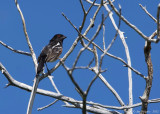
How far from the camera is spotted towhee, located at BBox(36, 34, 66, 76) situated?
5910 millimetres

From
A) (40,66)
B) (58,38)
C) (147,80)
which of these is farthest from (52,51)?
(147,80)

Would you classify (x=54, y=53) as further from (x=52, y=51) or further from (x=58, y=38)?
(x=58, y=38)

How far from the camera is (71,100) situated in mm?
3930

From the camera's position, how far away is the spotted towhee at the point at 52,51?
19.4 ft

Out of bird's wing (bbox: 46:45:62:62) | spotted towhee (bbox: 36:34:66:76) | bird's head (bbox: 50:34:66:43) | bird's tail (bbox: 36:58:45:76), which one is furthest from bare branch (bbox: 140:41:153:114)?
bird's head (bbox: 50:34:66:43)

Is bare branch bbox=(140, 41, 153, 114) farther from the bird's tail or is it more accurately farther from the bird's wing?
the bird's wing

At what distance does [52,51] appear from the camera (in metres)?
6.47

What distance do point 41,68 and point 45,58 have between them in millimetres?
802

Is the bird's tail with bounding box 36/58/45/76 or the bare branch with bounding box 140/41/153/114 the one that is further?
the bird's tail with bounding box 36/58/45/76

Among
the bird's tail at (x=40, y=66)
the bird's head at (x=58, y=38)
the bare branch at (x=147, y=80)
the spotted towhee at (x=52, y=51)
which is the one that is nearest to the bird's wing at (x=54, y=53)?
the spotted towhee at (x=52, y=51)

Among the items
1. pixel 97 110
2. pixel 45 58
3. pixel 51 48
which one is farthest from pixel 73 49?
pixel 51 48

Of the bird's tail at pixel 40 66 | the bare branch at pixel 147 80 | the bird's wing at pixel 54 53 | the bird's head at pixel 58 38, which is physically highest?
the bird's head at pixel 58 38

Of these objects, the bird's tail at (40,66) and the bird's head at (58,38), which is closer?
the bird's tail at (40,66)

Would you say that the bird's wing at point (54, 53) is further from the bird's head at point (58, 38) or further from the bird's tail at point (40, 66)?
the bird's head at point (58, 38)
